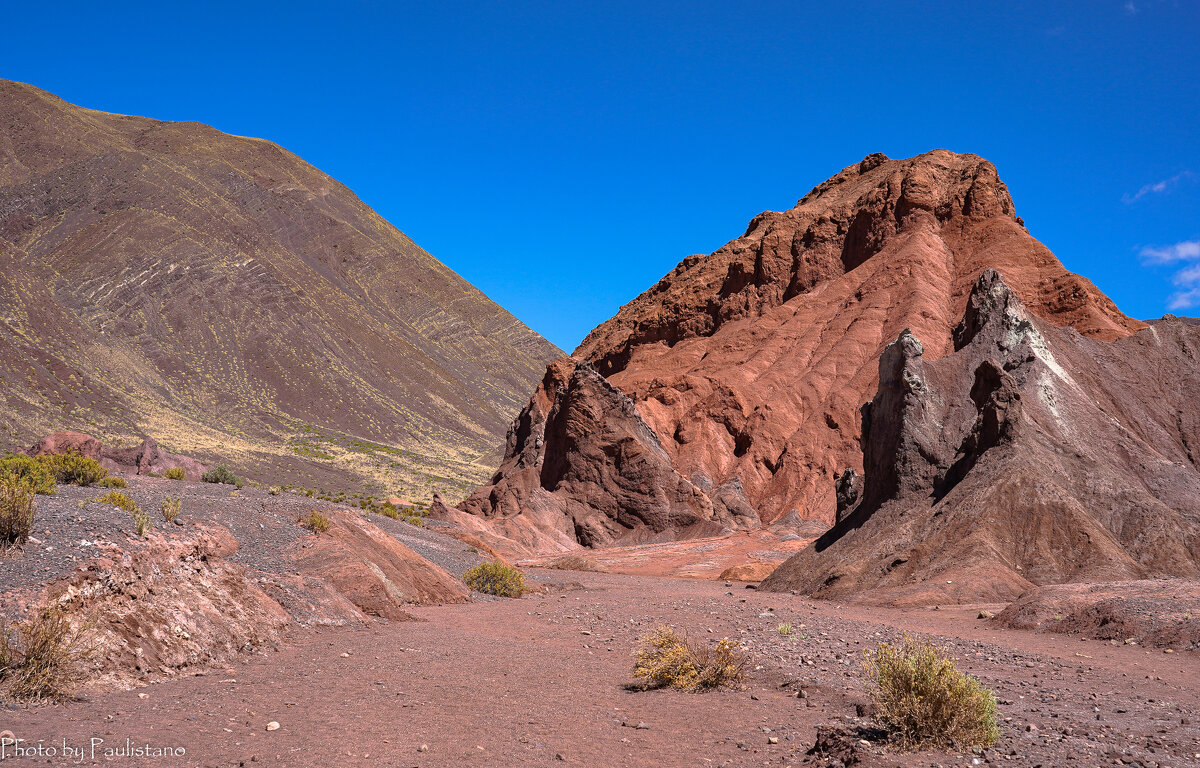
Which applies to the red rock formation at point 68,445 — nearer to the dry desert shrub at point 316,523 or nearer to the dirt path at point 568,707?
the dry desert shrub at point 316,523

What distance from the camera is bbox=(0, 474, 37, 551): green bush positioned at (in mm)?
8969

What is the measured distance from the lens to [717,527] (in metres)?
40.7

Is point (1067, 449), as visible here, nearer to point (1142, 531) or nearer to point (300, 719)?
point (1142, 531)

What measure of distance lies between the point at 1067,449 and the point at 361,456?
7384 cm

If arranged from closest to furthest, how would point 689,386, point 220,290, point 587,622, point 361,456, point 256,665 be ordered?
1. point 256,665
2. point 587,622
3. point 689,386
4. point 361,456
5. point 220,290

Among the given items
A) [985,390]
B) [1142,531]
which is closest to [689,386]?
[985,390]

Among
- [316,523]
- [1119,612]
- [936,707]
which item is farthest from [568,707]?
[1119,612]

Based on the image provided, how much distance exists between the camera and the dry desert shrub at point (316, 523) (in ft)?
51.2

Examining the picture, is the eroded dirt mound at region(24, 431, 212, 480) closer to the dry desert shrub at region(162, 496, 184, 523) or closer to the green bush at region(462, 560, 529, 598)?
the green bush at region(462, 560, 529, 598)

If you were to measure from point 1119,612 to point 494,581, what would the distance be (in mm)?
13683

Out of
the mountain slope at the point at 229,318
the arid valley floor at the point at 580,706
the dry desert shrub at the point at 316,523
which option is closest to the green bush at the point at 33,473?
the dry desert shrub at the point at 316,523

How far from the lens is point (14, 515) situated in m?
9.08

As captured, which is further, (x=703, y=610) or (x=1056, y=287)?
(x=1056, y=287)

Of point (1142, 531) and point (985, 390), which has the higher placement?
point (985, 390)
